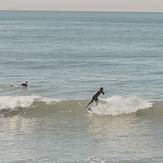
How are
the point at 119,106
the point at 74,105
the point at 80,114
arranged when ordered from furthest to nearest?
1. the point at 74,105
2. the point at 119,106
3. the point at 80,114

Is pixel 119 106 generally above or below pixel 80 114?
above

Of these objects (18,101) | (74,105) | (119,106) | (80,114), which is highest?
(18,101)

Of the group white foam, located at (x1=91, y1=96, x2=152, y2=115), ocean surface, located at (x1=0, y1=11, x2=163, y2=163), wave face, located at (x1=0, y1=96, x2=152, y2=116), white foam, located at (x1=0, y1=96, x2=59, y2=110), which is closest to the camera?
A: ocean surface, located at (x1=0, y1=11, x2=163, y2=163)

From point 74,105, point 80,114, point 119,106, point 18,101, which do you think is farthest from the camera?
point 18,101

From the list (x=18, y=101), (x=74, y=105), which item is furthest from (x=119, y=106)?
(x=18, y=101)

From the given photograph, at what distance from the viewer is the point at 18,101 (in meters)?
31.8

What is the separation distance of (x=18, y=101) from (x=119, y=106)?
231 inches

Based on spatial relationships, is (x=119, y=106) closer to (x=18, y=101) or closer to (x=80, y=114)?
(x=80, y=114)

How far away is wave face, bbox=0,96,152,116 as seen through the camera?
2991cm

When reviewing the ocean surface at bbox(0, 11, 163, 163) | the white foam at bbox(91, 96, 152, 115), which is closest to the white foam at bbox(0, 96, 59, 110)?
the ocean surface at bbox(0, 11, 163, 163)

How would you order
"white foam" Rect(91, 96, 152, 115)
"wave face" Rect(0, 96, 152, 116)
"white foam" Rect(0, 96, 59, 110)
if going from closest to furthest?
"white foam" Rect(91, 96, 152, 115) < "wave face" Rect(0, 96, 152, 116) < "white foam" Rect(0, 96, 59, 110)

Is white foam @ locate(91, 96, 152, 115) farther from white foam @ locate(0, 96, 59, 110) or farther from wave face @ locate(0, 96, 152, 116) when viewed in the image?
white foam @ locate(0, 96, 59, 110)

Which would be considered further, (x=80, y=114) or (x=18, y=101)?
(x=18, y=101)

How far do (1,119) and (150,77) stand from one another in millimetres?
17885
